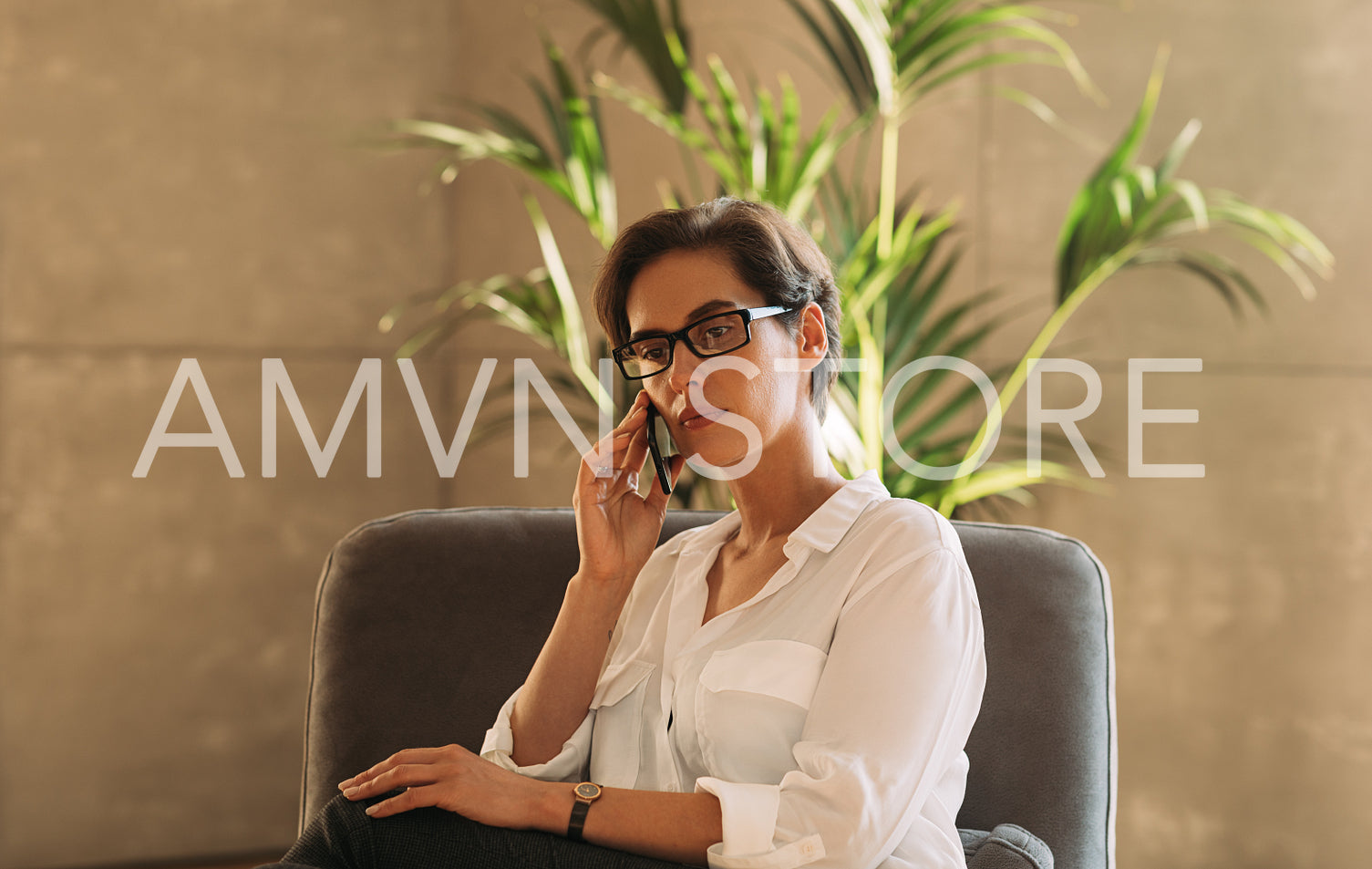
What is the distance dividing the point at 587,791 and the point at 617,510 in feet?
1.57

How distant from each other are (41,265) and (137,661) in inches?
43.1

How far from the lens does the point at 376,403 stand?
3.46 meters

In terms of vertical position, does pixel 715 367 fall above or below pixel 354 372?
below

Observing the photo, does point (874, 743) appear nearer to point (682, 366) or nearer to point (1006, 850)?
point (1006, 850)

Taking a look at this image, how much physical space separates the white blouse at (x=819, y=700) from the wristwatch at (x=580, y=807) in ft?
0.39

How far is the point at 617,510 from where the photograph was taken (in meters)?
1.67

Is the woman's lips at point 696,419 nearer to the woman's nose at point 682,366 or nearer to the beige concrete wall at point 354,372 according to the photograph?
the woman's nose at point 682,366

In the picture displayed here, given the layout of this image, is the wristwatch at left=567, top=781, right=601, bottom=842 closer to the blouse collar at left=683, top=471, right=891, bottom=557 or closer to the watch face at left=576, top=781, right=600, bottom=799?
the watch face at left=576, top=781, right=600, bottom=799

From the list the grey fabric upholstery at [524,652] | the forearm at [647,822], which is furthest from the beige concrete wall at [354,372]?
the forearm at [647,822]

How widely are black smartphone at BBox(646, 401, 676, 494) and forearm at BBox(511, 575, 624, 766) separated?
0.18 m

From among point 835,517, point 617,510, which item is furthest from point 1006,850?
point 617,510

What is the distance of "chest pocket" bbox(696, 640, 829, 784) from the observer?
131cm

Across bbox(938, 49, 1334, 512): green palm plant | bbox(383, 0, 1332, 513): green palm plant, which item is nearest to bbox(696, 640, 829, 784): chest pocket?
bbox(383, 0, 1332, 513): green palm plant

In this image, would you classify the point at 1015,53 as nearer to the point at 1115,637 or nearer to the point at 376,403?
the point at 1115,637
